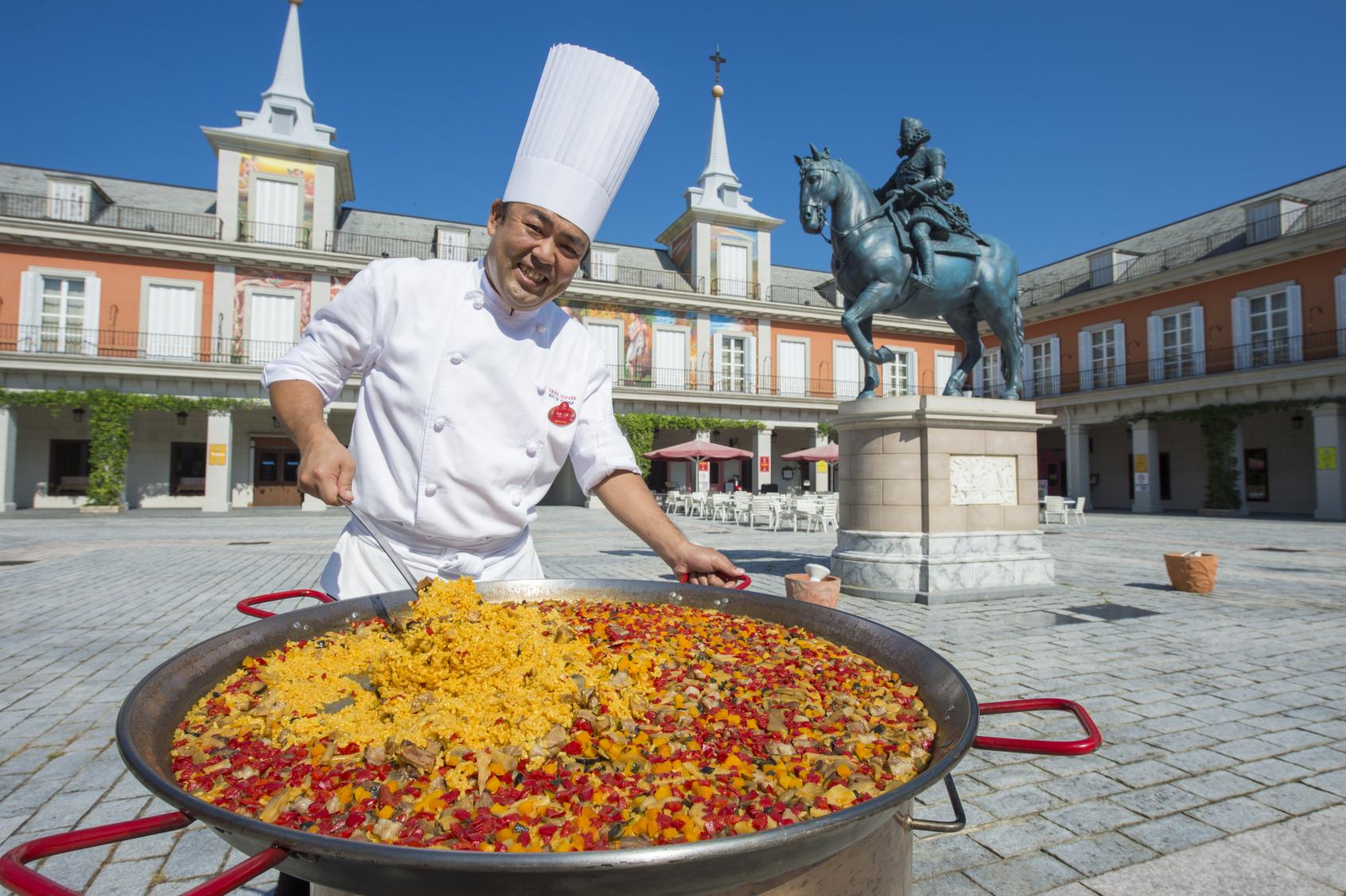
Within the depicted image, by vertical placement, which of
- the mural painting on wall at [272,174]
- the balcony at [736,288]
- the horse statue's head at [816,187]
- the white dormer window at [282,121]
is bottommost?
the horse statue's head at [816,187]

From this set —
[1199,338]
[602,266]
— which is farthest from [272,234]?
[1199,338]

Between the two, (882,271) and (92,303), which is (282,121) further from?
(882,271)

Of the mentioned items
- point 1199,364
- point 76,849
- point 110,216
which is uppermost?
point 110,216

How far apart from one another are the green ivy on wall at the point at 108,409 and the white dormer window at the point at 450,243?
9607 mm

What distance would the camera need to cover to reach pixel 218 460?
2400 cm

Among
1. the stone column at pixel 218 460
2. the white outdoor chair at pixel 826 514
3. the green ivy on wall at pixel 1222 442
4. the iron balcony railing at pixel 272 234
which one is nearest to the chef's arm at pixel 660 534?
the white outdoor chair at pixel 826 514

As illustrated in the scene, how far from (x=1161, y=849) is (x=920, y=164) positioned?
770cm

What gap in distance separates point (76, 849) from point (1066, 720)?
438 centimetres

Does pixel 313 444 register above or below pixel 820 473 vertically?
below

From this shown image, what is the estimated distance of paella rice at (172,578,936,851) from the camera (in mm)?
944

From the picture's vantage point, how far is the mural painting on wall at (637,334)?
94.8 ft

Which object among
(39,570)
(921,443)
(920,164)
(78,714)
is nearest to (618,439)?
(78,714)

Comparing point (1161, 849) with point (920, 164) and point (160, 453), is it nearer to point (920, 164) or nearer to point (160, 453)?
point (920, 164)

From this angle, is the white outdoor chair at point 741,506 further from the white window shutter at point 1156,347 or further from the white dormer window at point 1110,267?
the white dormer window at point 1110,267
